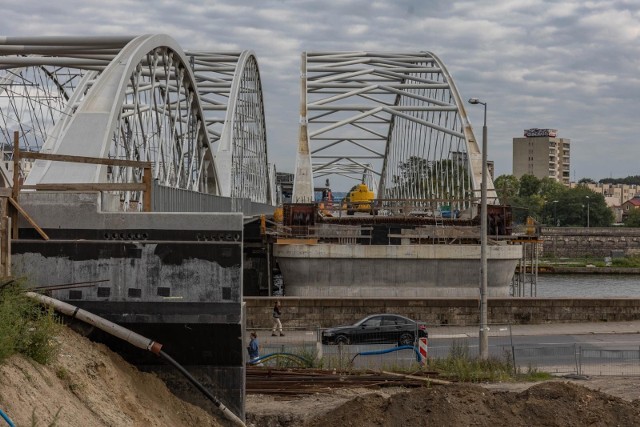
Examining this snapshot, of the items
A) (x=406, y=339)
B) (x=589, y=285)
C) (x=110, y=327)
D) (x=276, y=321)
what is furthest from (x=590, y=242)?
(x=110, y=327)

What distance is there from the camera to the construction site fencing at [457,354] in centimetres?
2224

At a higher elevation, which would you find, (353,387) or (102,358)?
(102,358)

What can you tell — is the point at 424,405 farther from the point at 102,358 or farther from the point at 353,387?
the point at 102,358

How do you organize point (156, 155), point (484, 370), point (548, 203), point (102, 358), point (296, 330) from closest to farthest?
point (102, 358), point (484, 370), point (296, 330), point (156, 155), point (548, 203)

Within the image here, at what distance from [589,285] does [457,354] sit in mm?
59532

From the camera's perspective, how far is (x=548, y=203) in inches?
6895

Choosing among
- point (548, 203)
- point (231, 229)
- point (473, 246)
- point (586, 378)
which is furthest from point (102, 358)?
point (548, 203)

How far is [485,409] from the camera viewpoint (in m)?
16.3

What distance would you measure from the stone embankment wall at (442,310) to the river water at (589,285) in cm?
2807

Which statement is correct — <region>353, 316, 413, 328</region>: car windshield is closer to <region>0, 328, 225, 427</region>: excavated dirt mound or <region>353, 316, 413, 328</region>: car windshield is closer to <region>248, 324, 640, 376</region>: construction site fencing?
<region>248, 324, 640, 376</region>: construction site fencing

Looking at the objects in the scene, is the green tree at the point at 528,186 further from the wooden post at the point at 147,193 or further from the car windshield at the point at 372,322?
the wooden post at the point at 147,193

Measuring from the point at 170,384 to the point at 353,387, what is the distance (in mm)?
4959

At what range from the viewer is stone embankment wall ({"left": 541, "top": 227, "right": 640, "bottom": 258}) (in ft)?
410

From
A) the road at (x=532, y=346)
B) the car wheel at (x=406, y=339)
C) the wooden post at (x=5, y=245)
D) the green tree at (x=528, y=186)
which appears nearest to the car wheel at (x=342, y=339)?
the road at (x=532, y=346)
